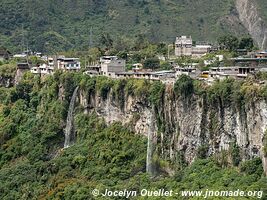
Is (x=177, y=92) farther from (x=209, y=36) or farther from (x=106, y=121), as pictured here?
(x=209, y=36)

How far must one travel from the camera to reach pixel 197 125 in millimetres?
29781

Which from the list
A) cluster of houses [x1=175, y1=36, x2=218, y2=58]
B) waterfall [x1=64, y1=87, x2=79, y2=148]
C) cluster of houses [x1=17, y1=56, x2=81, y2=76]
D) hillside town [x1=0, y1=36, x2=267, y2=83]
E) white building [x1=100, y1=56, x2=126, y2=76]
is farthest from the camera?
cluster of houses [x1=175, y1=36, x2=218, y2=58]

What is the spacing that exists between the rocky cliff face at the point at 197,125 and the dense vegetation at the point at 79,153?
51 cm

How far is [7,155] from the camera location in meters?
37.6

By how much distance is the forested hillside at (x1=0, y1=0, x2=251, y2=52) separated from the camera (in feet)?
221

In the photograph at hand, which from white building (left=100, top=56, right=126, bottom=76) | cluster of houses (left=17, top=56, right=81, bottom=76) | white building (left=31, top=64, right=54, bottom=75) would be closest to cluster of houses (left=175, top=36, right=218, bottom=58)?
cluster of houses (left=17, top=56, right=81, bottom=76)

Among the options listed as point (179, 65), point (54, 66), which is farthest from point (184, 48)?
point (54, 66)

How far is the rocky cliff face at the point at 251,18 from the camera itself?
240ft

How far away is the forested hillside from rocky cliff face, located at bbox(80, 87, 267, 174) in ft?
107

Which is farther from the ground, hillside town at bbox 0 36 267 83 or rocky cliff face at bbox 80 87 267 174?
hillside town at bbox 0 36 267 83

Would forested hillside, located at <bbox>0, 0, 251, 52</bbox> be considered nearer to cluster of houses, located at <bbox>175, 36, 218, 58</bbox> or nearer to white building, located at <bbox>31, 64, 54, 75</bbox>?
cluster of houses, located at <bbox>175, 36, 218, 58</bbox>

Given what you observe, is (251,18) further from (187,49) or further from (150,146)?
(150,146)

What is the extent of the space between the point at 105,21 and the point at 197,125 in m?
43.5

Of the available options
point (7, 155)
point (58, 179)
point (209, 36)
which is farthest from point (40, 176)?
point (209, 36)
